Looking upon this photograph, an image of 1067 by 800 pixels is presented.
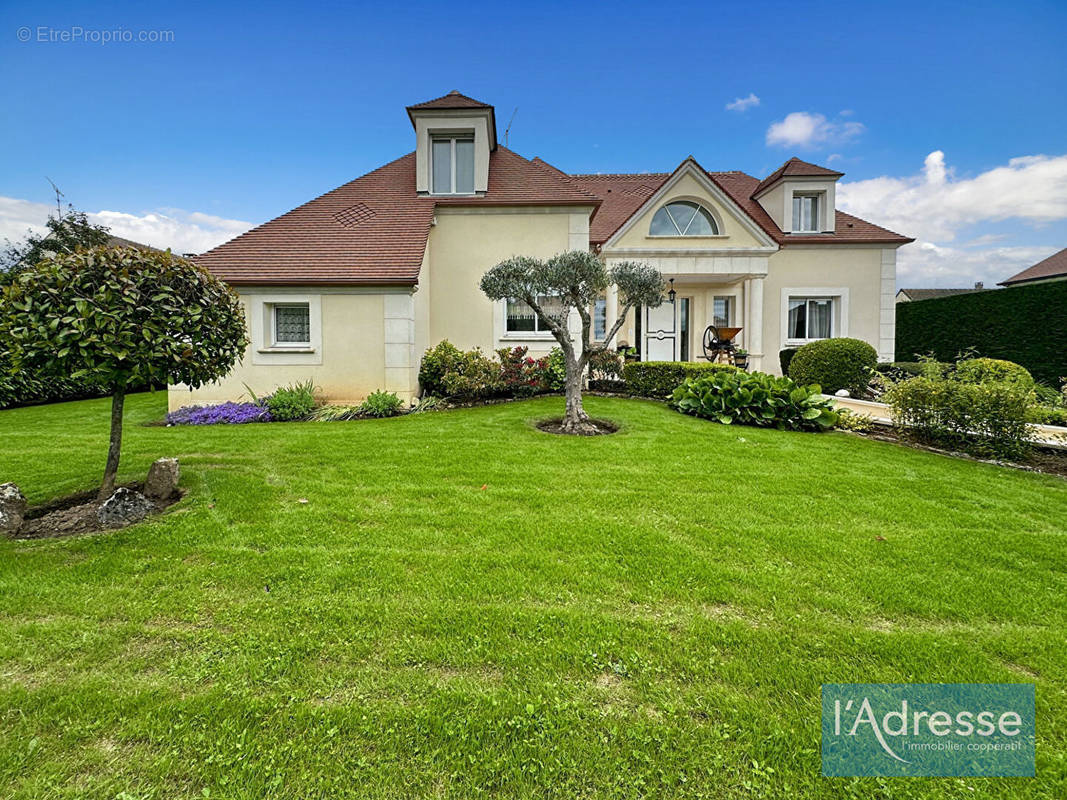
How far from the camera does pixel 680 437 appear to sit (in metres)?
7.28

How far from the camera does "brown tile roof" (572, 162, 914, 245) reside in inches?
595

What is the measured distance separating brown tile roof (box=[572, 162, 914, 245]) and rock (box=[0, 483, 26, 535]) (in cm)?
1368

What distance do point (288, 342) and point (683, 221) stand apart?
12476 millimetres

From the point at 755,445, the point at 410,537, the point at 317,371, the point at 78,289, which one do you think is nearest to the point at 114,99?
the point at 317,371

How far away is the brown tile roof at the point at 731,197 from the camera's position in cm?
1510

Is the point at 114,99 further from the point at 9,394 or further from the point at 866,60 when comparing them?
the point at 866,60

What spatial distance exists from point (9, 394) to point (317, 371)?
338 inches

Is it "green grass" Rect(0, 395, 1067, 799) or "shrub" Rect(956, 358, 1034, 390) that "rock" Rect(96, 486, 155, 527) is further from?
"shrub" Rect(956, 358, 1034, 390)

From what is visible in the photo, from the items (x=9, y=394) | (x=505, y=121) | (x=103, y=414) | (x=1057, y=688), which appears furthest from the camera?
(x=505, y=121)

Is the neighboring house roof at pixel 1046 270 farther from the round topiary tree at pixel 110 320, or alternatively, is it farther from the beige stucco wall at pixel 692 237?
the round topiary tree at pixel 110 320

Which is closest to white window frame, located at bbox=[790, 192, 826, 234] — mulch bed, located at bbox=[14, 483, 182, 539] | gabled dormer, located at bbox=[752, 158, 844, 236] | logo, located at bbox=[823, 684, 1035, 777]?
gabled dormer, located at bbox=[752, 158, 844, 236]

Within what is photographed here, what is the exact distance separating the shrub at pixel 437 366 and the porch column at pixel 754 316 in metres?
9.94

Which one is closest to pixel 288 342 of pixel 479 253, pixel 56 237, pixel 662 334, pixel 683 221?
pixel 479 253

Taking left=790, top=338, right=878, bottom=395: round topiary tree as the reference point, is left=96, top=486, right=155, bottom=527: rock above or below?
below
